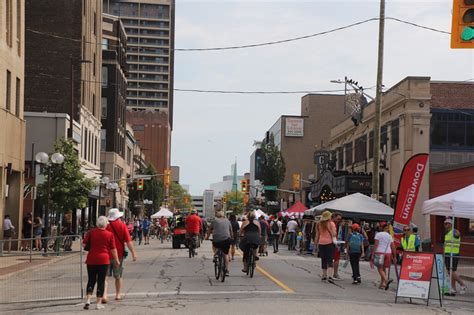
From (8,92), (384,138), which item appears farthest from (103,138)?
(8,92)

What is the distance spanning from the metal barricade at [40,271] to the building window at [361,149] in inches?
1747

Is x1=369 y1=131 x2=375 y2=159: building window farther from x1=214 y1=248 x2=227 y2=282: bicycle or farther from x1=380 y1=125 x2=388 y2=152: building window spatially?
x1=214 y1=248 x2=227 y2=282: bicycle

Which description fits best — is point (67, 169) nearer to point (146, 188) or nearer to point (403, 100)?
point (403, 100)

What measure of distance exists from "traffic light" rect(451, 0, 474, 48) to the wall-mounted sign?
116662 mm

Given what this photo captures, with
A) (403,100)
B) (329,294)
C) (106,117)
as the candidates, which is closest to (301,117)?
(106,117)

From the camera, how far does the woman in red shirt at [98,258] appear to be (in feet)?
44.9

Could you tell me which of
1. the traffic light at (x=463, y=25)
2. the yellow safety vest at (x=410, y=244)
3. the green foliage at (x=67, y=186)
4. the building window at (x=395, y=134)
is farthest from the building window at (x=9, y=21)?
the building window at (x=395, y=134)

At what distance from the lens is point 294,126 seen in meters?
130

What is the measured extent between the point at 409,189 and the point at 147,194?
288ft

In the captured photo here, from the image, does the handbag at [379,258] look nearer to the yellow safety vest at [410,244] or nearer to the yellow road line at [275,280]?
the yellow safety vest at [410,244]

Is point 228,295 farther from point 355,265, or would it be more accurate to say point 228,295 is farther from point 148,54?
point 148,54

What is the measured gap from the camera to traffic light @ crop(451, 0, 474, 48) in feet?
40.7

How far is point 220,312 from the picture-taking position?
12891 mm

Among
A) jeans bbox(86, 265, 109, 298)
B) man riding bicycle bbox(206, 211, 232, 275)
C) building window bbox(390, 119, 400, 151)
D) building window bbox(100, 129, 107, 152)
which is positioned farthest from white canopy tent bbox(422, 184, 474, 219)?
building window bbox(100, 129, 107, 152)
